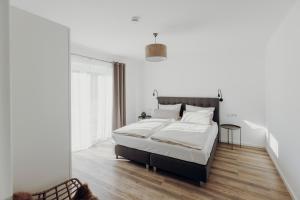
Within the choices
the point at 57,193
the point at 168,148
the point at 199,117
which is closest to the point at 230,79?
the point at 199,117

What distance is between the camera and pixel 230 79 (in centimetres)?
382

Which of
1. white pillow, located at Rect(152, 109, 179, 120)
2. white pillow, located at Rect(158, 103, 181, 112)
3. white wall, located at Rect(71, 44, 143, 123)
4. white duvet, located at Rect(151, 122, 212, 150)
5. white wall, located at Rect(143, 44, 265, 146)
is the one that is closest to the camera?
white duvet, located at Rect(151, 122, 212, 150)

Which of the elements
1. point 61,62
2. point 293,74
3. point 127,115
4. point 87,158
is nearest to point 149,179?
point 87,158

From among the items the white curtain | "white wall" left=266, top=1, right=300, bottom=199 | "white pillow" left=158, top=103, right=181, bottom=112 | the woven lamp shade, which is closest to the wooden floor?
"white wall" left=266, top=1, right=300, bottom=199

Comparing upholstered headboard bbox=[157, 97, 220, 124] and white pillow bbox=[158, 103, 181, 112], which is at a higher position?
upholstered headboard bbox=[157, 97, 220, 124]

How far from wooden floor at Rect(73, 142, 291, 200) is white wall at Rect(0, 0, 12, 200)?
171 centimetres

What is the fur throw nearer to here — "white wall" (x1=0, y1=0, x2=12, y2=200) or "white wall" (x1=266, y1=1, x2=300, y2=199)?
"white wall" (x1=0, y1=0, x2=12, y2=200)

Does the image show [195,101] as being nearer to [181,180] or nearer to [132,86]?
[132,86]

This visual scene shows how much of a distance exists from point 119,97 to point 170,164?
257 centimetres

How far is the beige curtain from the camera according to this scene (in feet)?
14.0

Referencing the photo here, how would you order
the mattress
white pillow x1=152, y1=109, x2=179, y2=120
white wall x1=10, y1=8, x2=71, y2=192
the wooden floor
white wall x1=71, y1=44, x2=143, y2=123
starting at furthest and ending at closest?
white wall x1=71, y1=44, x2=143, y2=123 < white pillow x1=152, y1=109, x2=179, y2=120 < the mattress < the wooden floor < white wall x1=10, y1=8, x2=71, y2=192

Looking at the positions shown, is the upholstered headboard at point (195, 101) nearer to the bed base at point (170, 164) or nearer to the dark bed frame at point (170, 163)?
the dark bed frame at point (170, 163)

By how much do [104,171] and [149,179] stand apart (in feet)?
2.62

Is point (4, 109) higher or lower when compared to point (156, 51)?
lower
